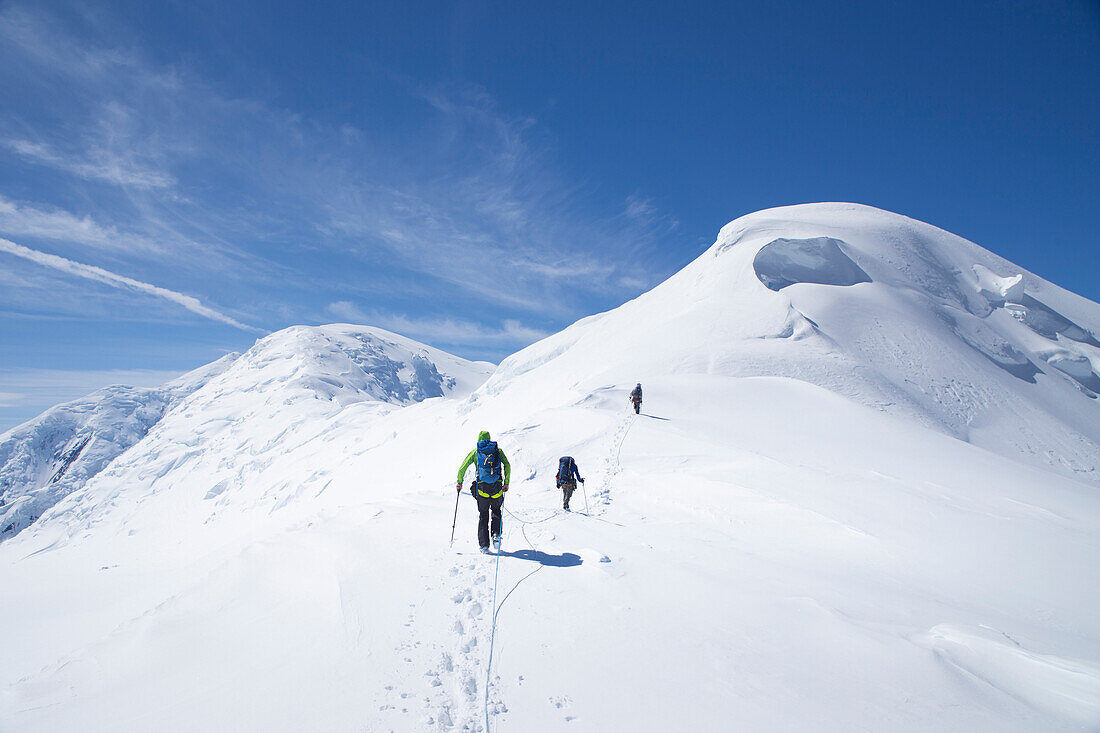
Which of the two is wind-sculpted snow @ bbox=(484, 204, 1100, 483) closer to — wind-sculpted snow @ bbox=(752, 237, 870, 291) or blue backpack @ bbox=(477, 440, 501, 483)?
wind-sculpted snow @ bbox=(752, 237, 870, 291)

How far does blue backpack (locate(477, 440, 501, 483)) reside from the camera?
906 cm

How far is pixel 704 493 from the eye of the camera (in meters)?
12.8

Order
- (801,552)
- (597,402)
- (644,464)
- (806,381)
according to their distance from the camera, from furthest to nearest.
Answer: (806,381) → (597,402) → (644,464) → (801,552)

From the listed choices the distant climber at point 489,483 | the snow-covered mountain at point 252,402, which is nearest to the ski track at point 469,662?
the distant climber at point 489,483

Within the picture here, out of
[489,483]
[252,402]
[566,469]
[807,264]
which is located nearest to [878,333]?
[807,264]

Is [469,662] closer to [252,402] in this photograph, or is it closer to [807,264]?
[807,264]

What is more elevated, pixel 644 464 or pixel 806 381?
pixel 806 381

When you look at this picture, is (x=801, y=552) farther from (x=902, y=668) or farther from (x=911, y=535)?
(x=902, y=668)

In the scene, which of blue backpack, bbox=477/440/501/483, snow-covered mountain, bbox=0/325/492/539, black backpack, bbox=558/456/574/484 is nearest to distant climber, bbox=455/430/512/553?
blue backpack, bbox=477/440/501/483

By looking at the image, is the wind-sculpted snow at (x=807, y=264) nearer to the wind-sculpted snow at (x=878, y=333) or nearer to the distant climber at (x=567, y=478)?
the wind-sculpted snow at (x=878, y=333)

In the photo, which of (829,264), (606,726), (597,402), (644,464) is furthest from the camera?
(829,264)

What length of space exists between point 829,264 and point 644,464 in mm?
45919

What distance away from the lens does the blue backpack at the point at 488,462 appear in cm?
906

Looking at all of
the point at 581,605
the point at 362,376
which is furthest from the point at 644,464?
the point at 362,376
